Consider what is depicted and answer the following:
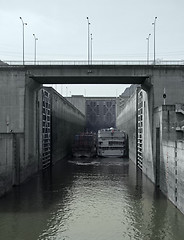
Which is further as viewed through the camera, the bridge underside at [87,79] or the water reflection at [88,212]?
the bridge underside at [87,79]

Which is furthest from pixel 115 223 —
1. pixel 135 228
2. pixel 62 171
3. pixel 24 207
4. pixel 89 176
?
pixel 62 171

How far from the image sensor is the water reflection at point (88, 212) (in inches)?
798

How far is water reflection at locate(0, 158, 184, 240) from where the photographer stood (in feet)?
66.5

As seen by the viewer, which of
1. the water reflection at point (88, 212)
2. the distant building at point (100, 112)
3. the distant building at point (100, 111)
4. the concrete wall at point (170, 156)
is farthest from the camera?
the distant building at point (100, 111)

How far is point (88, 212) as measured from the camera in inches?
985

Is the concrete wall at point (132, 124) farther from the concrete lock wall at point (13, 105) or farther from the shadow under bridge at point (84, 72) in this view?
the concrete lock wall at point (13, 105)

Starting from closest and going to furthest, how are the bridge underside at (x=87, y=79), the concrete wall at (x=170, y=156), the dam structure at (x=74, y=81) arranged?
the concrete wall at (x=170, y=156), the dam structure at (x=74, y=81), the bridge underside at (x=87, y=79)

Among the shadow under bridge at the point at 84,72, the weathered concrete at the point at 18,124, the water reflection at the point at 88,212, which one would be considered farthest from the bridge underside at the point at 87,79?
the water reflection at the point at 88,212

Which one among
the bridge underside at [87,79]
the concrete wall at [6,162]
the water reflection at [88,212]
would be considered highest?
the bridge underside at [87,79]

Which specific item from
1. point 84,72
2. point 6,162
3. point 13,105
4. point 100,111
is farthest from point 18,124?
point 100,111

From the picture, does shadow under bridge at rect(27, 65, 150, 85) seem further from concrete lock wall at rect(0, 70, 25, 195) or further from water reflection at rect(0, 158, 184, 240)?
water reflection at rect(0, 158, 184, 240)

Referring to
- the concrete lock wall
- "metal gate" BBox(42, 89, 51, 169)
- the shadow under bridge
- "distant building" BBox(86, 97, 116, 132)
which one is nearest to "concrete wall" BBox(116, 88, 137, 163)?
"metal gate" BBox(42, 89, 51, 169)

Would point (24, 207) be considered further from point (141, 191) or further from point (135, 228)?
point (141, 191)

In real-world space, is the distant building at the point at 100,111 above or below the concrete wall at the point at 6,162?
above
